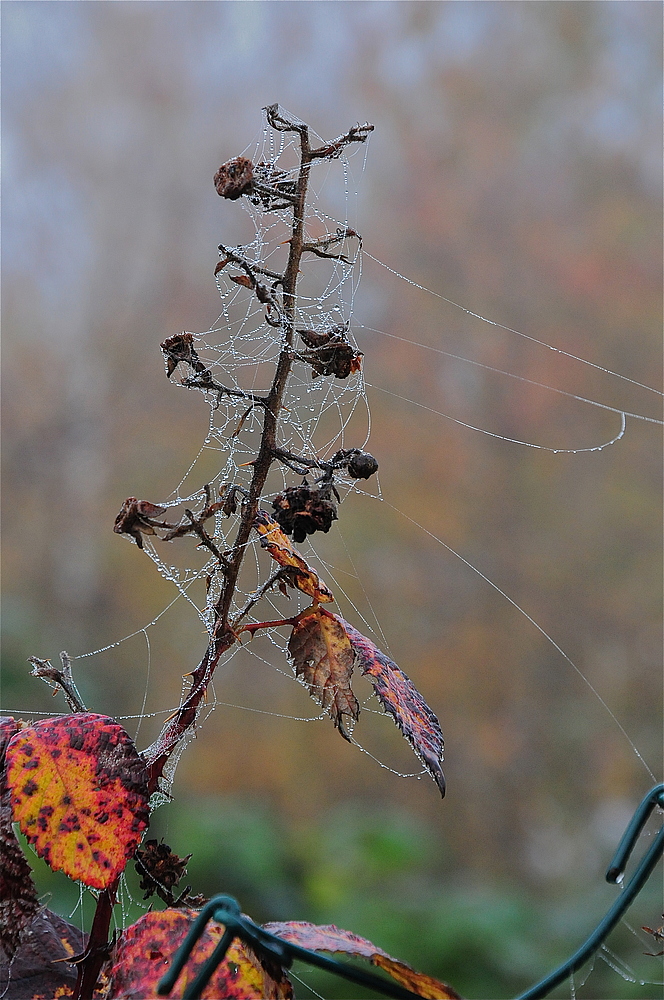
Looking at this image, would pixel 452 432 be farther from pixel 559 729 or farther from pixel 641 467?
pixel 559 729

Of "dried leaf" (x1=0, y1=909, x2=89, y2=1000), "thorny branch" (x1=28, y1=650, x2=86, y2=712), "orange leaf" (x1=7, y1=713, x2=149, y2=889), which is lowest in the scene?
"dried leaf" (x1=0, y1=909, x2=89, y2=1000)

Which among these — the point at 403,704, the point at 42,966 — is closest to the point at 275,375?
the point at 403,704

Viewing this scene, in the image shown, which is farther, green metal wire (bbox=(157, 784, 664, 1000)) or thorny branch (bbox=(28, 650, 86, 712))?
thorny branch (bbox=(28, 650, 86, 712))

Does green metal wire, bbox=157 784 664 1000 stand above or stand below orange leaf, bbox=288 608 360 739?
below

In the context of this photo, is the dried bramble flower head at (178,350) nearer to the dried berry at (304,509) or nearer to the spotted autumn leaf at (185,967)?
the dried berry at (304,509)

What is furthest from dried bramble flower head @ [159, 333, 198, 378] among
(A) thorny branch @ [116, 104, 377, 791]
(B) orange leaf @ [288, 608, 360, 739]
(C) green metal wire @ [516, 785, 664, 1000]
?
(C) green metal wire @ [516, 785, 664, 1000]

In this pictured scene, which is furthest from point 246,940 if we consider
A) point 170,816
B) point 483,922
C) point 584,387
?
point 584,387

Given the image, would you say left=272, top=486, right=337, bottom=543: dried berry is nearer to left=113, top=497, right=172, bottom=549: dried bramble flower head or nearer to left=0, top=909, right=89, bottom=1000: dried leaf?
left=113, top=497, right=172, bottom=549: dried bramble flower head
